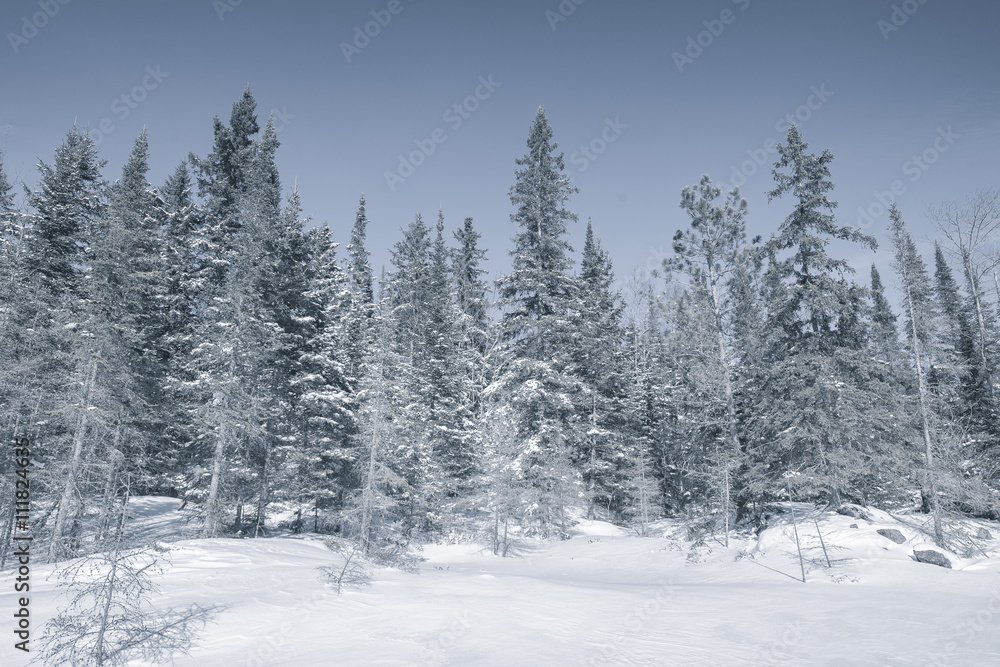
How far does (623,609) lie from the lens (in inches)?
442

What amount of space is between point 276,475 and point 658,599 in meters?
18.8

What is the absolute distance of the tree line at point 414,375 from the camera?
17828 mm

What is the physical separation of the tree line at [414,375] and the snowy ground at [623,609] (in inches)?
112

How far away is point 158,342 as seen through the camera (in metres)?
23.5

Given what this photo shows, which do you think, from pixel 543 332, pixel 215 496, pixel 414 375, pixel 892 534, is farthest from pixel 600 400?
pixel 215 496

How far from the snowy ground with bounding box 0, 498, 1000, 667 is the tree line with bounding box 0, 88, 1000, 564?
2.86 meters

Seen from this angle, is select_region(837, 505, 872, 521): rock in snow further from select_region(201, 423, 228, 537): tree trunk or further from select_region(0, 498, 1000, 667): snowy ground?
select_region(201, 423, 228, 537): tree trunk

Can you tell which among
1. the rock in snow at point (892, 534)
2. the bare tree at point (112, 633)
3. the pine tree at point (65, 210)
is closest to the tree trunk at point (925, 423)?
the rock in snow at point (892, 534)

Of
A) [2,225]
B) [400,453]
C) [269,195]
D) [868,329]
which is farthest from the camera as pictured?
[400,453]

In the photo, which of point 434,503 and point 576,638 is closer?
point 576,638

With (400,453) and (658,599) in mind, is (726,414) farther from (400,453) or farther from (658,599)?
(400,453)

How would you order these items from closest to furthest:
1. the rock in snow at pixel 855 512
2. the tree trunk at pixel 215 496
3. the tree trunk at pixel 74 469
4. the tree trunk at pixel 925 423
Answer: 1. the tree trunk at pixel 74 469
2. the tree trunk at pixel 925 423
3. the rock in snow at pixel 855 512
4. the tree trunk at pixel 215 496

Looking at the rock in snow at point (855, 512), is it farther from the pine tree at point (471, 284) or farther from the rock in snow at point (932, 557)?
the pine tree at point (471, 284)

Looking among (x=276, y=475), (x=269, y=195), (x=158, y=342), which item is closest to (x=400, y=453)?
(x=276, y=475)
